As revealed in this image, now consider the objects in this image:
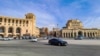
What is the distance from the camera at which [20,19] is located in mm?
117188

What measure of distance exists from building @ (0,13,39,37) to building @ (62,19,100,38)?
48.1 metres

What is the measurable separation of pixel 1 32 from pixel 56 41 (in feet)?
258

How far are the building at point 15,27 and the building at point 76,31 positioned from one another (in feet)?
158

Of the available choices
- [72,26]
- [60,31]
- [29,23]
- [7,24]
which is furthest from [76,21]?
[7,24]

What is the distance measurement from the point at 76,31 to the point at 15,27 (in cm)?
6857

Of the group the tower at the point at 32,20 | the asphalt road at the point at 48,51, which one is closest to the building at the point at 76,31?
the tower at the point at 32,20

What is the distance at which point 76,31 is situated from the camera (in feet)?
536

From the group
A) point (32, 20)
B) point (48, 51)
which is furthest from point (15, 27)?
point (48, 51)

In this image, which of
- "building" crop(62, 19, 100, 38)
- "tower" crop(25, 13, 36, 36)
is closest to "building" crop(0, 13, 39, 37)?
"tower" crop(25, 13, 36, 36)

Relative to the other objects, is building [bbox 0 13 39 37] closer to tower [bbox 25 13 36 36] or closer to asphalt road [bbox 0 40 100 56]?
tower [bbox 25 13 36 36]

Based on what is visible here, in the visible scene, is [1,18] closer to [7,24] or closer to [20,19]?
[7,24]

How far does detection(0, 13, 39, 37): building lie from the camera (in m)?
108

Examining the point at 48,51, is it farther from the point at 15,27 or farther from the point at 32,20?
the point at 32,20

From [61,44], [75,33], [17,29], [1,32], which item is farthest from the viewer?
[75,33]
